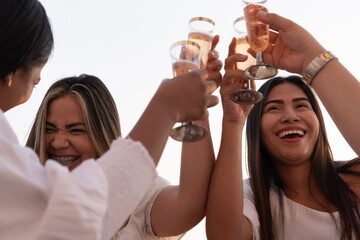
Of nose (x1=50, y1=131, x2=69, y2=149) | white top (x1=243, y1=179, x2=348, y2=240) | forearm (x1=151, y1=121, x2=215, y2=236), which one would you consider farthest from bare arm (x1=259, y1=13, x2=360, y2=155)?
nose (x1=50, y1=131, x2=69, y2=149)

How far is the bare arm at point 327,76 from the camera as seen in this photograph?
2344 millimetres

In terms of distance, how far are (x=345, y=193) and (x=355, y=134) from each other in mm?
1112

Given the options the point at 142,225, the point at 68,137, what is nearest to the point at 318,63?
the point at 142,225

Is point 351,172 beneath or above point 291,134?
beneath

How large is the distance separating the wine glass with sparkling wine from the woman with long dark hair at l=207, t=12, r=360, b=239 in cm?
7

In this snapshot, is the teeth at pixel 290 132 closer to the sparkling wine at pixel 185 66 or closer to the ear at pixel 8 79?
the sparkling wine at pixel 185 66

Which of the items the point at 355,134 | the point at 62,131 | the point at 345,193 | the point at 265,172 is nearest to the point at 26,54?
the point at 62,131

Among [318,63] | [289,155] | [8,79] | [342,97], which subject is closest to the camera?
[8,79]

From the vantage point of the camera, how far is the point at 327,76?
245 cm

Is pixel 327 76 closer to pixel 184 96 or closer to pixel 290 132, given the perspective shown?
pixel 290 132

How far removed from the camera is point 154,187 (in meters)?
2.95

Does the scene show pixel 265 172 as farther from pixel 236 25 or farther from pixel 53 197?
pixel 53 197

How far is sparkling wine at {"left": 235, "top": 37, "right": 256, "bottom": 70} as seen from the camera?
9.50 feet

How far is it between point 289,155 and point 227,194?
87cm
